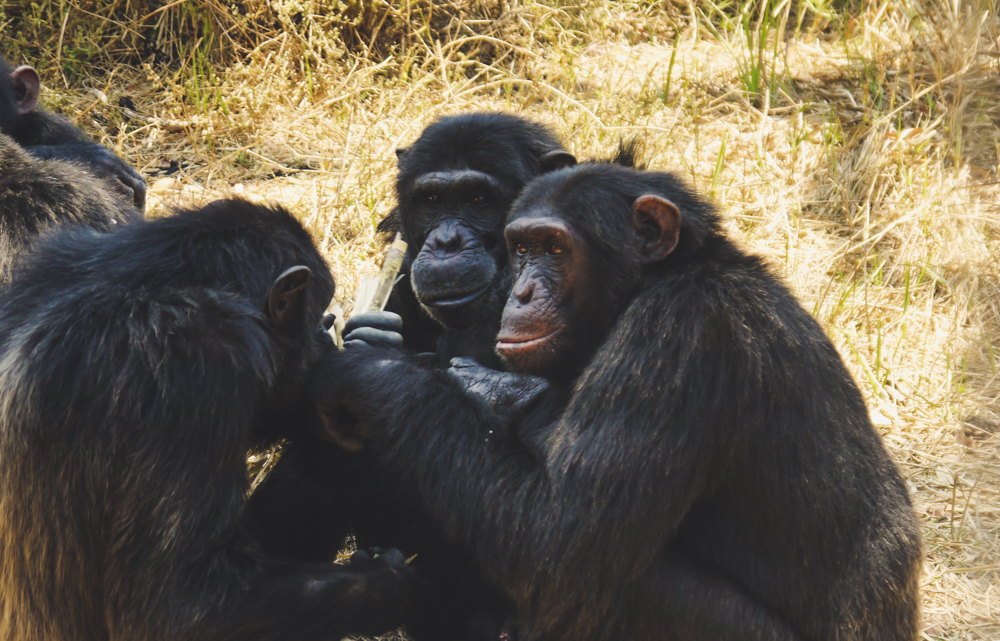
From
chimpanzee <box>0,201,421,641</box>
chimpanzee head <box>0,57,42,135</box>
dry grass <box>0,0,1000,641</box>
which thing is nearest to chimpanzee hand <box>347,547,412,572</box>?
chimpanzee <box>0,201,421,641</box>

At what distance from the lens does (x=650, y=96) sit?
28.1 ft

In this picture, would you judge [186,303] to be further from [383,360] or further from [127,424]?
[383,360]

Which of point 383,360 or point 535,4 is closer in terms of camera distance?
point 383,360

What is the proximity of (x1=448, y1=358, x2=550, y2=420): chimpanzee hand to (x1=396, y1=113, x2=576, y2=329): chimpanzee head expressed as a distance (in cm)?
35

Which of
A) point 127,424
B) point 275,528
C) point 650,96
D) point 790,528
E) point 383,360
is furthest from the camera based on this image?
point 650,96

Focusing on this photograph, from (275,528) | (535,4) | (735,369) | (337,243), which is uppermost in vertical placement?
(535,4)

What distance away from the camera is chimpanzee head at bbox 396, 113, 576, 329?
185 inches

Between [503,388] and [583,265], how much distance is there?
777 mm

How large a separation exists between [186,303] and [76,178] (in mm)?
2230

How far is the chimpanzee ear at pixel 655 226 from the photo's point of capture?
3738 mm

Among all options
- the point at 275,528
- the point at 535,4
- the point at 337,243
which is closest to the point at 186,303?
the point at 275,528

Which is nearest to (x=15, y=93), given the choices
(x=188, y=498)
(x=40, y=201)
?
(x=40, y=201)

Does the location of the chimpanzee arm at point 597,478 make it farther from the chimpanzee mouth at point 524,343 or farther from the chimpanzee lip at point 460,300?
the chimpanzee lip at point 460,300

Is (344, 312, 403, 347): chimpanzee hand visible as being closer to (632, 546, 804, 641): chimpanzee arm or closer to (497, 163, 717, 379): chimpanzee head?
(497, 163, 717, 379): chimpanzee head
